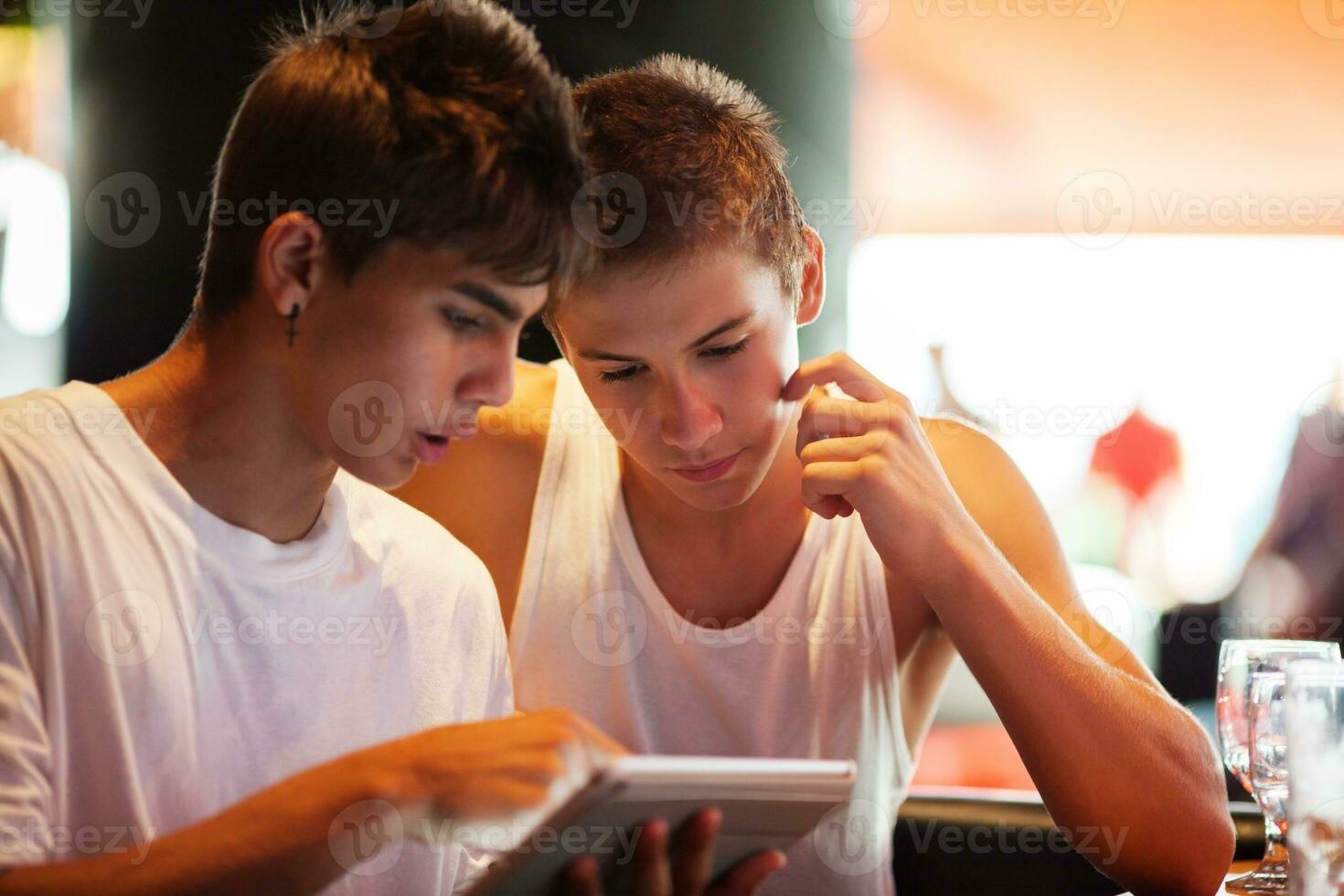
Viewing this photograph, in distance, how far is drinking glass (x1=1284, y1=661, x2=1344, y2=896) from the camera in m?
1.03

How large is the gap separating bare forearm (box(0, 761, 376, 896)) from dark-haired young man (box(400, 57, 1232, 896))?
662 mm

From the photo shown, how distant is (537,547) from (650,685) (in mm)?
259

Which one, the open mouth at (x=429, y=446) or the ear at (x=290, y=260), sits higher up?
the ear at (x=290, y=260)

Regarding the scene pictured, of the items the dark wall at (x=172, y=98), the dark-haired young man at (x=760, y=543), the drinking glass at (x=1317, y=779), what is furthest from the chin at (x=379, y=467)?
the dark wall at (x=172, y=98)

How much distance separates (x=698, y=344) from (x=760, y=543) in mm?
440

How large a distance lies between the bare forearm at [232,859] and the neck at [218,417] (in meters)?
0.40

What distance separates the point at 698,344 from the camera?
4.88 ft

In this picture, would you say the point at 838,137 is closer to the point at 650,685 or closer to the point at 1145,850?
the point at 650,685

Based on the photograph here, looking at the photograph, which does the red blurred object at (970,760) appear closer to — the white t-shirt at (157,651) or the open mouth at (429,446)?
the white t-shirt at (157,651)

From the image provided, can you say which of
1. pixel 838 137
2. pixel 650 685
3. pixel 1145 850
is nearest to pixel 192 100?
pixel 838 137

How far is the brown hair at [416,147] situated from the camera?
1164 millimetres

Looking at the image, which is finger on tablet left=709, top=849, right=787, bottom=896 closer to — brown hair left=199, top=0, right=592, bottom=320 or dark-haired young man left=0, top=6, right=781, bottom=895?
dark-haired young man left=0, top=6, right=781, bottom=895

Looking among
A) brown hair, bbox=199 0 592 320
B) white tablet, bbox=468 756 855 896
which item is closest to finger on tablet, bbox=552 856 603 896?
white tablet, bbox=468 756 855 896

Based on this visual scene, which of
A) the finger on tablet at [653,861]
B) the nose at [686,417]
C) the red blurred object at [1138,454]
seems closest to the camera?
the finger on tablet at [653,861]
